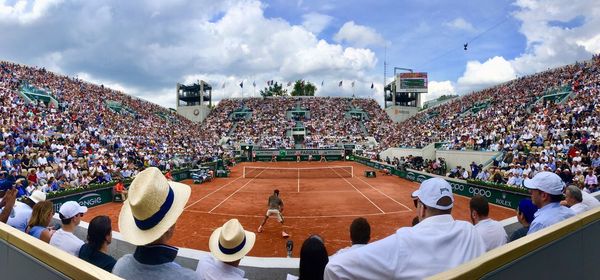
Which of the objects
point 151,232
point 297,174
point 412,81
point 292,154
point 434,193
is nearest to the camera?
point 151,232

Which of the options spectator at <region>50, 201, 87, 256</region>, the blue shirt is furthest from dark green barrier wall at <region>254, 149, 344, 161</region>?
the blue shirt

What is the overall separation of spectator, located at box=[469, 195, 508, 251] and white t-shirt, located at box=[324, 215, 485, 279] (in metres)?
1.86

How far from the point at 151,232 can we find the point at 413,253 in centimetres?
171

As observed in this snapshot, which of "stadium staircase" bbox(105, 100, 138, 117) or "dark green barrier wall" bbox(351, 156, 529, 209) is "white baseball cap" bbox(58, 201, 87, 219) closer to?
"dark green barrier wall" bbox(351, 156, 529, 209)

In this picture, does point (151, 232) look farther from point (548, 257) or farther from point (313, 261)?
point (548, 257)

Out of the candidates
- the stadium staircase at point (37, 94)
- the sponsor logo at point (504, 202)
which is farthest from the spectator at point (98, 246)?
the stadium staircase at point (37, 94)

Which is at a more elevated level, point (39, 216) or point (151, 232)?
point (151, 232)

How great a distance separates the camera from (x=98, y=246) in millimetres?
3572

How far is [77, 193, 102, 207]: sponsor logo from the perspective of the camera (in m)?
16.7

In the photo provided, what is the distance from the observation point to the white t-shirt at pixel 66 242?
4.02 metres

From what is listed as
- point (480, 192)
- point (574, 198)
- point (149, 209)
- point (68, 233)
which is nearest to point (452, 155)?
point (480, 192)

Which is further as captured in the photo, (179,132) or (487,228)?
(179,132)

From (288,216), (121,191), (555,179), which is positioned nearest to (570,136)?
(288,216)

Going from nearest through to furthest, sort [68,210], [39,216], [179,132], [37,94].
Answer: [68,210] < [39,216] < [37,94] < [179,132]
